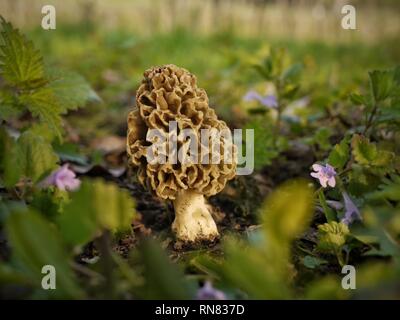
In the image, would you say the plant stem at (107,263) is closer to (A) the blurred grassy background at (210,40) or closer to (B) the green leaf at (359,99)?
(B) the green leaf at (359,99)

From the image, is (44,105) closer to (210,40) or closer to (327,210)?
(327,210)

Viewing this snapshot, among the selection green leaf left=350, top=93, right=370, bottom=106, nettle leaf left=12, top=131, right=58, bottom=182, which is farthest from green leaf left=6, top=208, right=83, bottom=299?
green leaf left=350, top=93, right=370, bottom=106

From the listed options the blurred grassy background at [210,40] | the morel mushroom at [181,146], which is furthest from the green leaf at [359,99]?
the blurred grassy background at [210,40]

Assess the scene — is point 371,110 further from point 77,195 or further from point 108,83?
point 108,83

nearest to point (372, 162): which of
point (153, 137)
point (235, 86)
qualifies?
point (153, 137)

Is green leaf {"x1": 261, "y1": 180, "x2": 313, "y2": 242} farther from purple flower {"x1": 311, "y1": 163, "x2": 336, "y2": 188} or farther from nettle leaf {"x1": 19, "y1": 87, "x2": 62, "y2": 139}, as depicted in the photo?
nettle leaf {"x1": 19, "y1": 87, "x2": 62, "y2": 139}
